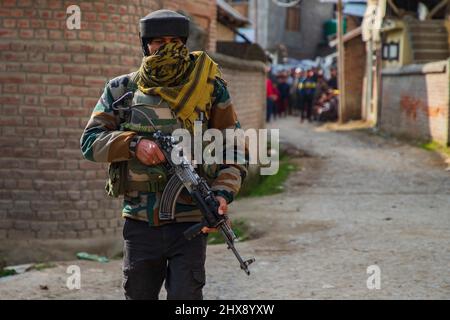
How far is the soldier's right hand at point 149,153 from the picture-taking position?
366cm

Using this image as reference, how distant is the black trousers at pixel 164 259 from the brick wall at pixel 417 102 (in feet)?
36.8

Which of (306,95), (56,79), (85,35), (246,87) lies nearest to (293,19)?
(306,95)

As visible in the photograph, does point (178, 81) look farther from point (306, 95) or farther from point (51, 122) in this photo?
point (306, 95)

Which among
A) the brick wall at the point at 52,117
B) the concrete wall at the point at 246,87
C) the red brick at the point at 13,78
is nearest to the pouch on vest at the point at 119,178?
the brick wall at the point at 52,117

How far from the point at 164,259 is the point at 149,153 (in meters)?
0.51

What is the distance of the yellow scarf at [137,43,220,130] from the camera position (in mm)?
3730

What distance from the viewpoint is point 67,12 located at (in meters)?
7.82

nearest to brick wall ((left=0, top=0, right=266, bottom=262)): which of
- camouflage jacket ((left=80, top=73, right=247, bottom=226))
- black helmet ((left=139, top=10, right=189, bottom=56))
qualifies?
camouflage jacket ((left=80, top=73, right=247, bottom=226))

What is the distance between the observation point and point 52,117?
312 inches

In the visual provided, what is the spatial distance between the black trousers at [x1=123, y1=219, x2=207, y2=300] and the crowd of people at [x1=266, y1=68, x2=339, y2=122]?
19.4 metres

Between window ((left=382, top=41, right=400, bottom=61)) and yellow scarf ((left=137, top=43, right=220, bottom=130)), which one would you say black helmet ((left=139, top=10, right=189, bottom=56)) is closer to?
yellow scarf ((left=137, top=43, right=220, bottom=130))
